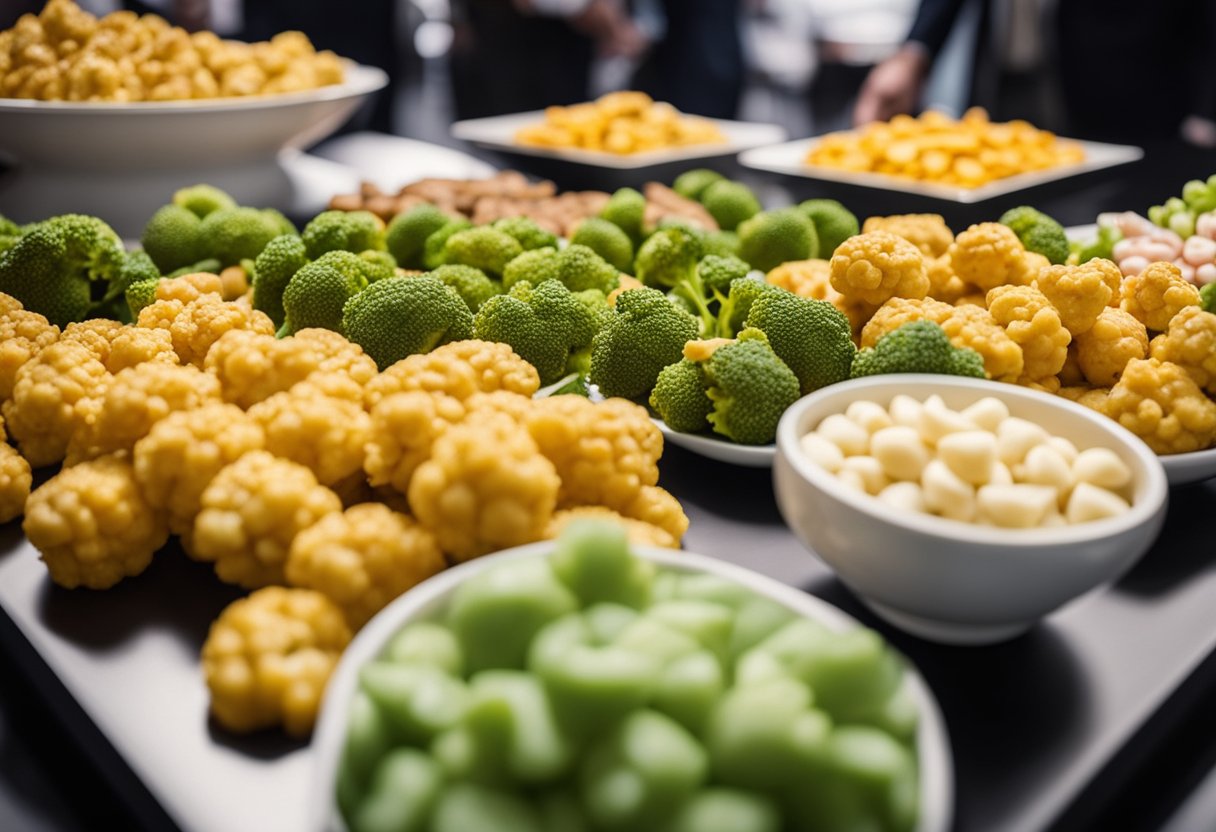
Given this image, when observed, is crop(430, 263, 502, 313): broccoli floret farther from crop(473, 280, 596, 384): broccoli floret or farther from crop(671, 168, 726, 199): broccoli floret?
crop(671, 168, 726, 199): broccoli floret

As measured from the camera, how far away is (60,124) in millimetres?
1850

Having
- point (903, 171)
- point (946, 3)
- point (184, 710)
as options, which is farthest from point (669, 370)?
point (946, 3)

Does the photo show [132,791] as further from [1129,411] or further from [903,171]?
[903,171]

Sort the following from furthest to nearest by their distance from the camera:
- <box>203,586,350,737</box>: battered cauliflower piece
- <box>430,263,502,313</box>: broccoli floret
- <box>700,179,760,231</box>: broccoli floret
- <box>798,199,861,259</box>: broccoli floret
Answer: <box>700,179,760,231</box>: broccoli floret
<box>798,199,861,259</box>: broccoli floret
<box>430,263,502,313</box>: broccoli floret
<box>203,586,350,737</box>: battered cauliflower piece

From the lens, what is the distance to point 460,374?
36.9 inches

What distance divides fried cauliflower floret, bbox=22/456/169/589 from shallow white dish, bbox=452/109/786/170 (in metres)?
1.52

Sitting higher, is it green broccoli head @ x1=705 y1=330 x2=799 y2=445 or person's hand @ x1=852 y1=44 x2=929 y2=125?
person's hand @ x1=852 y1=44 x2=929 y2=125

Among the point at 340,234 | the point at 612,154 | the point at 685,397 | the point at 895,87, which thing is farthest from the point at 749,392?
the point at 895,87

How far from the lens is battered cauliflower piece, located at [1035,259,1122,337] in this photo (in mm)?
1099

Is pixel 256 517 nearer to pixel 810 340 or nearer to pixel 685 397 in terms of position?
pixel 685 397

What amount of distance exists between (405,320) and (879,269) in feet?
1.80

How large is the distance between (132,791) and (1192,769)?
88 cm

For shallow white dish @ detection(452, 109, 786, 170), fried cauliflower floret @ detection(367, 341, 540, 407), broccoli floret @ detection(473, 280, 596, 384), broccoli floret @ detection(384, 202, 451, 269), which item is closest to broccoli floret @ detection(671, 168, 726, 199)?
shallow white dish @ detection(452, 109, 786, 170)

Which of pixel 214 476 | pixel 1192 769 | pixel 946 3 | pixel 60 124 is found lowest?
pixel 1192 769
